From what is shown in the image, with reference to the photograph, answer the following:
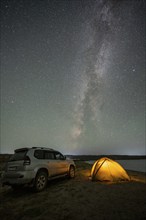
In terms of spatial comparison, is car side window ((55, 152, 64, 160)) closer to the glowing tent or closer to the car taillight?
the glowing tent

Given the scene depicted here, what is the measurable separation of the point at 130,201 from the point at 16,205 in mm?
4185

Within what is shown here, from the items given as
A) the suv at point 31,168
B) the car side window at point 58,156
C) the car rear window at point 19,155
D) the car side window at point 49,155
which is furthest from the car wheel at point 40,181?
the car side window at point 58,156

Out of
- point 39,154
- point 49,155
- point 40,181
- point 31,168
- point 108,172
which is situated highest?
point 39,154

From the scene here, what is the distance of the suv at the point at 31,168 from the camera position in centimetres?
613

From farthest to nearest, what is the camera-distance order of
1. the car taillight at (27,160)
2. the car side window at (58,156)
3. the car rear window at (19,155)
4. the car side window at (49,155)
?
the car side window at (58,156) → the car side window at (49,155) → the car rear window at (19,155) → the car taillight at (27,160)

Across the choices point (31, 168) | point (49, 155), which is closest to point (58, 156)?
point (49, 155)

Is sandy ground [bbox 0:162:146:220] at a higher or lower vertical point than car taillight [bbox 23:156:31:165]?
lower

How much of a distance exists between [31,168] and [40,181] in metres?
0.97

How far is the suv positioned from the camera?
613 cm

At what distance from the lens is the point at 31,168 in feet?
20.7

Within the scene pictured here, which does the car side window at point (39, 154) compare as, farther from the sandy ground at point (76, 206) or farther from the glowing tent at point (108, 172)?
the glowing tent at point (108, 172)

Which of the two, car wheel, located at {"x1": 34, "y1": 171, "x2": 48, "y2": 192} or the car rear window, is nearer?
car wheel, located at {"x1": 34, "y1": 171, "x2": 48, "y2": 192}

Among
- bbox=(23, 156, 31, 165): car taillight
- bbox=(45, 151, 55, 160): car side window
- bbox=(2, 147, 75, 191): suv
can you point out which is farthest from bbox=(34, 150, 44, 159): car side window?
bbox=(23, 156, 31, 165): car taillight

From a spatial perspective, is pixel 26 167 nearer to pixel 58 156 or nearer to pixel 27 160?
pixel 27 160
